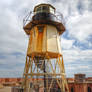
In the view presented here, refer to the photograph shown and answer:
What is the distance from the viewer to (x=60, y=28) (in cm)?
1661

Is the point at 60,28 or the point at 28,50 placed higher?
the point at 60,28

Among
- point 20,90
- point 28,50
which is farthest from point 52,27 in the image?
point 20,90

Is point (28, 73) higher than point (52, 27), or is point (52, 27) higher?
point (52, 27)

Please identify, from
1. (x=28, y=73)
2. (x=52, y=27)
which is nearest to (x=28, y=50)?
(x=28, y=73)

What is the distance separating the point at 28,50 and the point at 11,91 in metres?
5.13

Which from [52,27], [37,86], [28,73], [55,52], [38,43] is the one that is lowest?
[37,86]

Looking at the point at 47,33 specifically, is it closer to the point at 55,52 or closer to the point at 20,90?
the point at 55,52

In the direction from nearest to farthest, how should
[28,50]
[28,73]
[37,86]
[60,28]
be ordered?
1. [28,73]
2. [28,50]
3. [60,28]
4. [37,86]

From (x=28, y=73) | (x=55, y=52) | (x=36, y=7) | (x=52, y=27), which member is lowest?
(x=28, y=73)

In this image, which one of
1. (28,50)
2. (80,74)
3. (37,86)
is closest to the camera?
(28,50)

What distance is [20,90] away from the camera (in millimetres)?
14758

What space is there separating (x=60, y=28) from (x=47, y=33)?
2.73 meters

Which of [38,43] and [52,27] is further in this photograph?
[52,27]

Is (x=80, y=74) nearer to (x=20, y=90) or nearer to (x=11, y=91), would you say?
(x=20, y=90)
